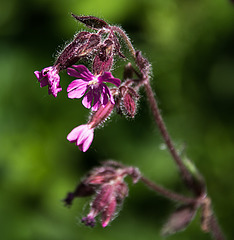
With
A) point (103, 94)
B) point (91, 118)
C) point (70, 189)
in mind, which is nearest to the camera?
point (103, 94)

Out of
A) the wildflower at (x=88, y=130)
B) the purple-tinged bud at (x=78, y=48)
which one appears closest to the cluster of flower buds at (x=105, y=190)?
the wildflower at (x=88, y=130)

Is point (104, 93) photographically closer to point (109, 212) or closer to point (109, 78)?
point (109, 78)

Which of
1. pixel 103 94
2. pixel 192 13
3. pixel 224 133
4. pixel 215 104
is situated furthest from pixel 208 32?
pixel 103 94

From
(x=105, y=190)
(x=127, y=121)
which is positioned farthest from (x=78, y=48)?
(x=127, y=121)

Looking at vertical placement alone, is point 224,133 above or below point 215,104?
below

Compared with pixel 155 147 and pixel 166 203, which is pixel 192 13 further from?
pixel 166 203

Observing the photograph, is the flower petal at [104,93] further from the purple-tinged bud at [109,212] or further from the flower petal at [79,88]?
the purple-tinged bud at [109,212]

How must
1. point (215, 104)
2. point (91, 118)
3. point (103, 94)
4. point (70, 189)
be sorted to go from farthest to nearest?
point (215, 104), point (70, 189), point (91, 118), point (103, 94)
